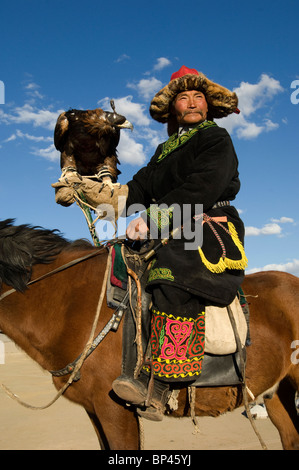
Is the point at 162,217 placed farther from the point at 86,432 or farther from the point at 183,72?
the point at 86,432

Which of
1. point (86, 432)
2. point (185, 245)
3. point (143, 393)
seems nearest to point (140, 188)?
point (185, 245)

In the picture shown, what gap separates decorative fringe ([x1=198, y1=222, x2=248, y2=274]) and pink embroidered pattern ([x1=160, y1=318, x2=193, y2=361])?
0.44 m

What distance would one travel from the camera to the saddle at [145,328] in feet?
8.21

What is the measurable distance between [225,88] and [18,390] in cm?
797

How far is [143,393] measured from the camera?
238cm

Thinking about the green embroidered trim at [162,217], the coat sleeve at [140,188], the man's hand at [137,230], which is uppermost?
the coat sleeve at [140,188]

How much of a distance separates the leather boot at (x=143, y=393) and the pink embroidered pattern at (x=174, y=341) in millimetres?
214

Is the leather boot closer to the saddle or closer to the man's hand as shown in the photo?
the saddle

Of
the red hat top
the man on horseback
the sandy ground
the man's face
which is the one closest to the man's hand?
the man on horseback

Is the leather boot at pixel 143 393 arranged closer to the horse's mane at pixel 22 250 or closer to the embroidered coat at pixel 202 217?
the embroidered coat at pixel 202 217

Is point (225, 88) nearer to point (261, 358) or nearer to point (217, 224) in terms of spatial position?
point (217, 224)

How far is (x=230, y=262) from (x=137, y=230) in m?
0.72

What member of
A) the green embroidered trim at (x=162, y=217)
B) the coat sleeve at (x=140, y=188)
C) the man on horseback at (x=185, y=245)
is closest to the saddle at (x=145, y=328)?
the man on horseback at (x=185, y=245)
